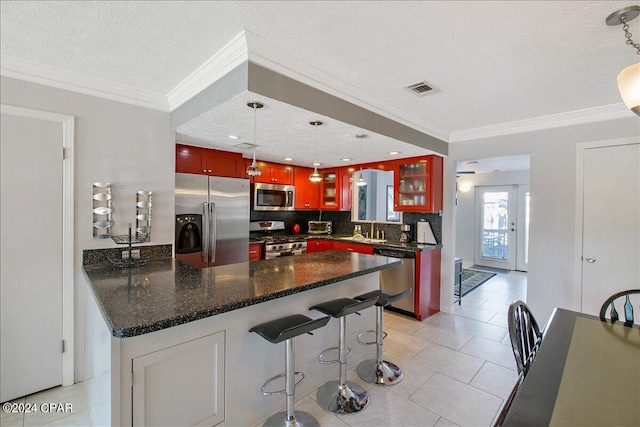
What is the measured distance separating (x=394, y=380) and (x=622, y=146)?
3138 mm

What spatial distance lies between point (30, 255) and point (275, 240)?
9.01 ft

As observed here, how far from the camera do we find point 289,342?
5.73ft

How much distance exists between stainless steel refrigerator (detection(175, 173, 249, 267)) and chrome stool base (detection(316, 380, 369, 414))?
81.3 inches

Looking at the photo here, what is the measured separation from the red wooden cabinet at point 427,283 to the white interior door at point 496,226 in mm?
3962

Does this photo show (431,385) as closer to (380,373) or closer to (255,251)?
(380,373)

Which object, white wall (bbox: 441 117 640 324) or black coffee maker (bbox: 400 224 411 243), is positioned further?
black coffee maker (bbox: 400 224 411 243)

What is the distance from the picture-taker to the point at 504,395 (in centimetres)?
224

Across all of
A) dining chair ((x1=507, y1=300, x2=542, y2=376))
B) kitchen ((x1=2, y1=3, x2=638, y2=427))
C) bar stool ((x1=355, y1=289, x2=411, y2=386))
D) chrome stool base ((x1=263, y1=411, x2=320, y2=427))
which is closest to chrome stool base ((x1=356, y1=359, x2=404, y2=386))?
bar stool ((x1=355, y1=289, x2=411, y2=386))

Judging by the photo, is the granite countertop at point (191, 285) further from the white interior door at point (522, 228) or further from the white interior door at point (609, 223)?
the white interior door at point (522, 228)

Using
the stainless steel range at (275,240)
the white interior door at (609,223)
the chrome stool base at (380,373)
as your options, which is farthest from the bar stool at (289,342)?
the white interior door at (609,223)

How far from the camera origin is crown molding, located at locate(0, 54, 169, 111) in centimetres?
205

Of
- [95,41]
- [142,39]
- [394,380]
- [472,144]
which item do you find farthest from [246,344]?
[472,144]

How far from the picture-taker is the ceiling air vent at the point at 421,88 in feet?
7.73

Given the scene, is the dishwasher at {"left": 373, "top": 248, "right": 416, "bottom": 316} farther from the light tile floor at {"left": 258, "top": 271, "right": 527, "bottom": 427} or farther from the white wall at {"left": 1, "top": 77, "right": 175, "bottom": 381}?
the white wall at {"left": 1, "top": 77, "right": 175, "bottom": 381}
